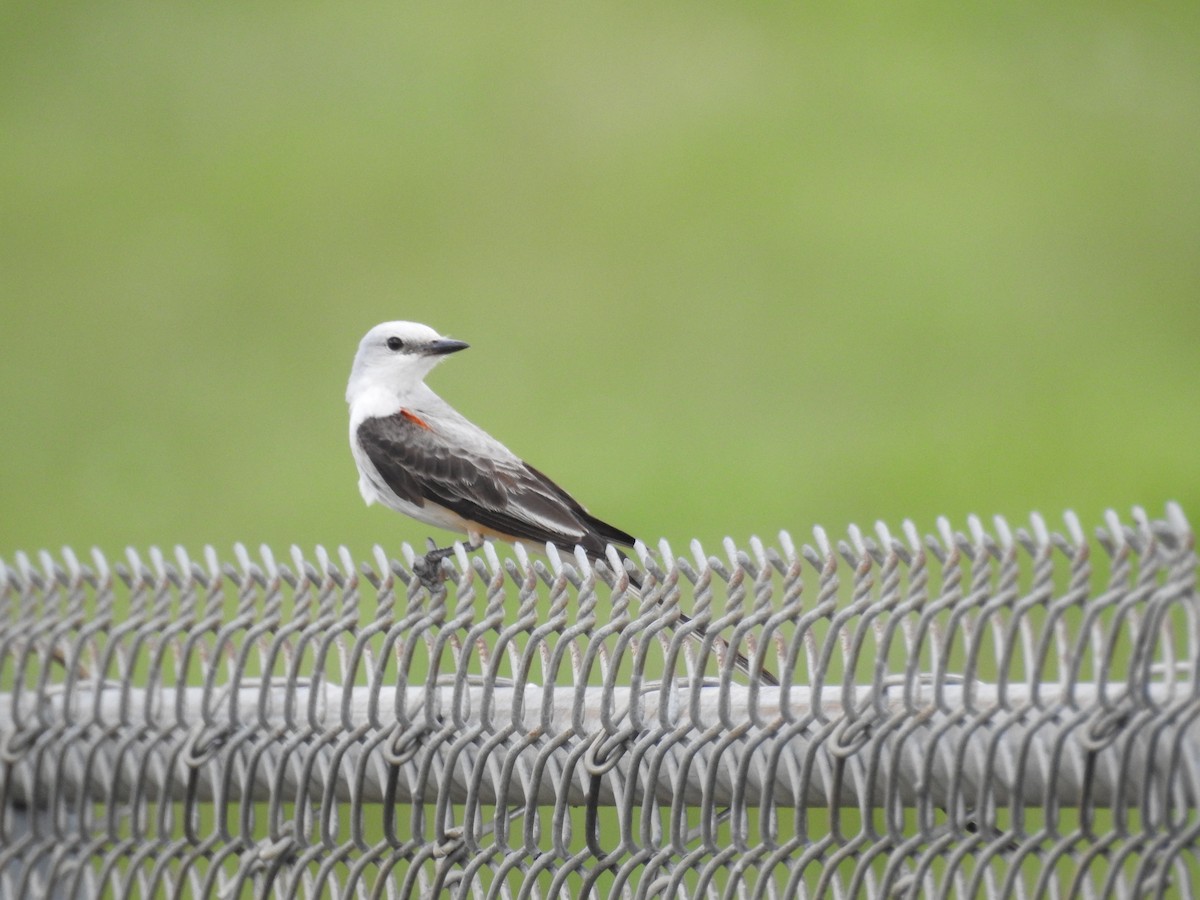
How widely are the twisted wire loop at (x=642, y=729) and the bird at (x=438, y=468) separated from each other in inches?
59.3

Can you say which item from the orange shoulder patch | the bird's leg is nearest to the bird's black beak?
the orange shoulder patch

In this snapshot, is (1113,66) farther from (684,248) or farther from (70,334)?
(70,334)

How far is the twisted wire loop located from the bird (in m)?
1.51

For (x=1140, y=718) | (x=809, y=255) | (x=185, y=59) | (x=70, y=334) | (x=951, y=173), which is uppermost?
(x=185, y=59)

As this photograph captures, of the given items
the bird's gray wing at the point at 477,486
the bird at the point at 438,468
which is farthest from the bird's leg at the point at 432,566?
the bird's gray wing at the point at 477,486

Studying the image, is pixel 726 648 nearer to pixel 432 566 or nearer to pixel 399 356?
pixel 432 566

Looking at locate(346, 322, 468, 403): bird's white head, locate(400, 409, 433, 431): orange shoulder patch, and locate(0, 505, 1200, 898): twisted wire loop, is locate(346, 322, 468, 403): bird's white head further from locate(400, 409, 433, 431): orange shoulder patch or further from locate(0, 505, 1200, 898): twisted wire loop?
locate(0, 505, 1200, 898): twisted wire loop

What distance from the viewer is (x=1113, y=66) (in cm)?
1755

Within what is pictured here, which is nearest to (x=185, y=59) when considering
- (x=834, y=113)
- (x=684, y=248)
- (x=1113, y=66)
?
(x=684, y=248)

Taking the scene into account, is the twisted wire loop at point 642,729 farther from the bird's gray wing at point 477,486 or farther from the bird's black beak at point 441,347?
the bird's black beak at point 441,347

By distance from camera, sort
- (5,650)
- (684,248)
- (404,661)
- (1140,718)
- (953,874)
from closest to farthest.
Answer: (1140,718)
(953,874)
(404,661)
(5,650)
(684,248)

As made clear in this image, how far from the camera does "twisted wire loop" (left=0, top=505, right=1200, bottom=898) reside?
6.40 feet

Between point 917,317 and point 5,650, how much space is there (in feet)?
43.7

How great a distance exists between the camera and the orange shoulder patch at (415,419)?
16.1ft
